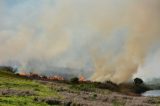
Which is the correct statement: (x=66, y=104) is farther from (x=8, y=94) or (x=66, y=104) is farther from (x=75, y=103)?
(x=8, y=94)

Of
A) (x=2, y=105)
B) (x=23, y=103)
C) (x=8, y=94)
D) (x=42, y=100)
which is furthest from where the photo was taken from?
(x=8, y=94)

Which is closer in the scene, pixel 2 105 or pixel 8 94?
pixel 2 105

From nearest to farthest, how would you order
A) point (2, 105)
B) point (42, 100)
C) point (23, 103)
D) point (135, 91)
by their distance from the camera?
1. point (2, 105)
2. point (23, 103)
3. point (42, 100)
4. point (135, 91)

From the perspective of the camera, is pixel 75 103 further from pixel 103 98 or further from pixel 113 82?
pixel 113 82

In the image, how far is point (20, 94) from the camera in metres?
54.8

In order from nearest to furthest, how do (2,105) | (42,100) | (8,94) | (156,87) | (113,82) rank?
(2,105) → (42,100) → (8,94) → (113,82) → (156,87)

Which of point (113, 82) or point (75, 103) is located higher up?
point (113, 82)

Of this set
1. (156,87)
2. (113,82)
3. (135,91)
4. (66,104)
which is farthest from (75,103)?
(156,87)

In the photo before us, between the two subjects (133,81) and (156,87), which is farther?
(156,87)

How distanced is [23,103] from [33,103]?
1.38 m

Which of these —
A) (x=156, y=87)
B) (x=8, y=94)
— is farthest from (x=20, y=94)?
(x=156, y=87)

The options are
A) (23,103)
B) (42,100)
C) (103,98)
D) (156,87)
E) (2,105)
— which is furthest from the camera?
(156,87)

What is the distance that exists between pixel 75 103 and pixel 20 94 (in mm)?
9324

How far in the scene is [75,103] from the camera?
158 ft
